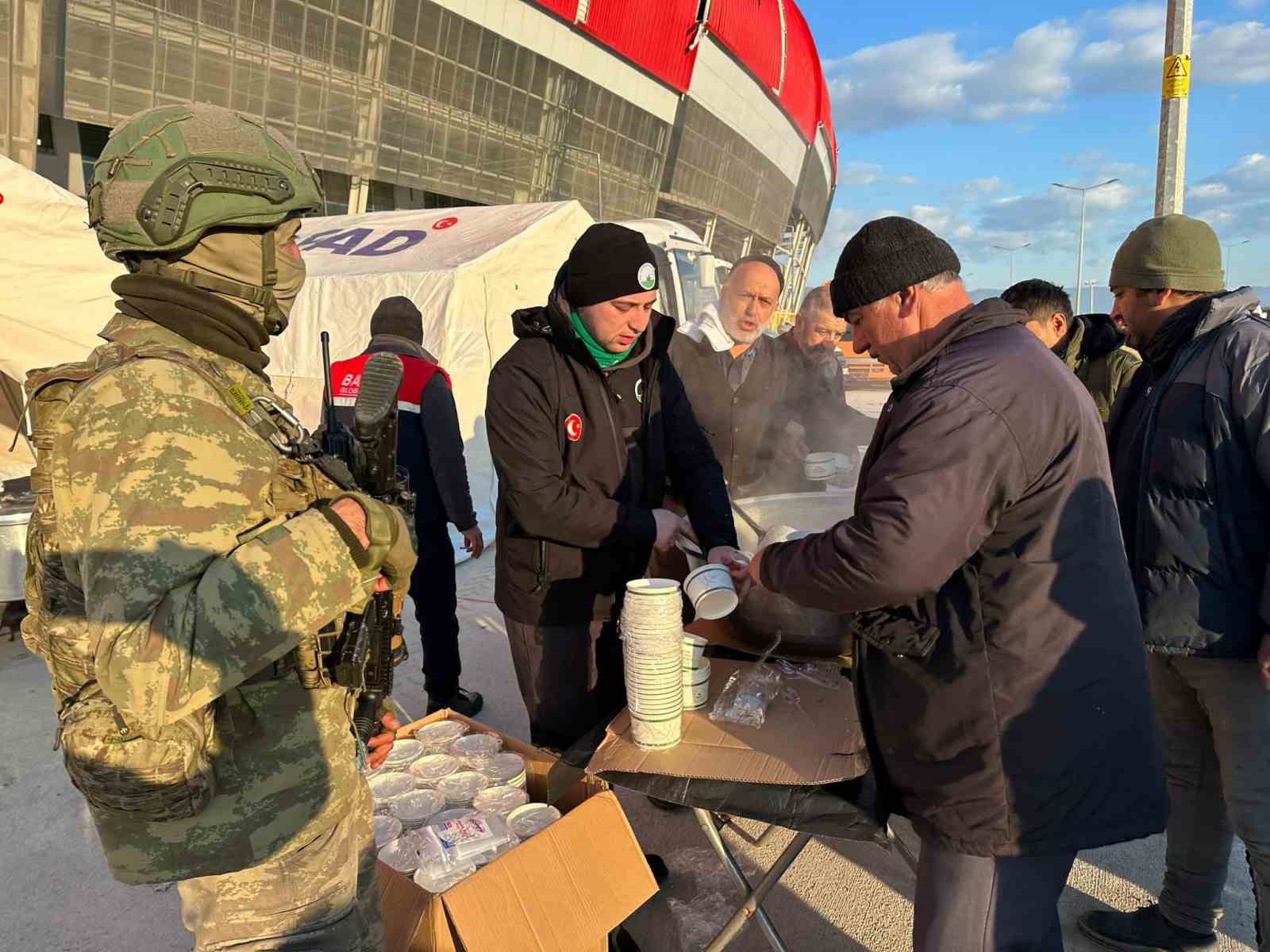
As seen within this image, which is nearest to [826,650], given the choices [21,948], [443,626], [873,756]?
[873,756]

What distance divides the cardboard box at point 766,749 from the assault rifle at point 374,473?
558mm

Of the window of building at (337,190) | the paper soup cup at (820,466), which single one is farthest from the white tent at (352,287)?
the window of building at (337,190)

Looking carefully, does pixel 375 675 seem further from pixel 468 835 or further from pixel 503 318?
pixel 503 318

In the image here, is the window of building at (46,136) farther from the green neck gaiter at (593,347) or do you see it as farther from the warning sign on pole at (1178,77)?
the warning sign on pole at (1178,77)

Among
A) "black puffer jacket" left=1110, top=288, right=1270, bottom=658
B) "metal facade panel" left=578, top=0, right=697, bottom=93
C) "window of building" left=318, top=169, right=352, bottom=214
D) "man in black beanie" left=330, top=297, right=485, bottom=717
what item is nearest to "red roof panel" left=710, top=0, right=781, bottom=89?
"metal facade panel" left=578, top=0, right=697, bottom=93

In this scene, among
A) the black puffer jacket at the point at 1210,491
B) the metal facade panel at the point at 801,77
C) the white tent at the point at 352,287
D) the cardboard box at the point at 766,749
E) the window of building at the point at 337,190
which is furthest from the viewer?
the metal facade panel at the point at 801,77

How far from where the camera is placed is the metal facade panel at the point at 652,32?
76.9ft

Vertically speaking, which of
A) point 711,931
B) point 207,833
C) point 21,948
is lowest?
point 21,948

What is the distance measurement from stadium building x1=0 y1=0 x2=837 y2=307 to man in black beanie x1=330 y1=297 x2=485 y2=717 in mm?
13430

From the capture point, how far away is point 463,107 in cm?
2086

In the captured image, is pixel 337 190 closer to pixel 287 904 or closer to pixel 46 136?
→ pixel 46 136

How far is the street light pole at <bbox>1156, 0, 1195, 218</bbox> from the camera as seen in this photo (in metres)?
7.08

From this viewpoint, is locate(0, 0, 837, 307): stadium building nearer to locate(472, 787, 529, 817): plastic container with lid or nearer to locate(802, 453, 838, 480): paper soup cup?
locate(802, 453, 838, 480): paper soup cup

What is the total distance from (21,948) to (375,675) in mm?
1965
